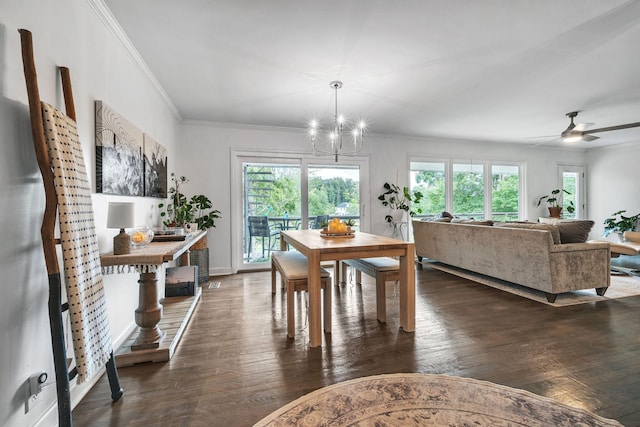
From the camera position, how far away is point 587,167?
23.0ft

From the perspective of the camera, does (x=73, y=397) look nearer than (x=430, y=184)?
Yes

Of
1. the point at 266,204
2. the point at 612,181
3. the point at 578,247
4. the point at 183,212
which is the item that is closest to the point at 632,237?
the point at 578,247

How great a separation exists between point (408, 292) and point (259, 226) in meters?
3.05

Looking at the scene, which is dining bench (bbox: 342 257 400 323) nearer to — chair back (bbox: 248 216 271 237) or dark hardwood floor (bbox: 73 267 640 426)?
dark hardwood floor (bbox: 73 267 640 426)

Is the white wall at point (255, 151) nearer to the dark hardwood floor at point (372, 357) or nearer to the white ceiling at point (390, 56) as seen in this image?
the white ceiling at point (390, 56)

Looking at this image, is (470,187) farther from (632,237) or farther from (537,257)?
(537,257)

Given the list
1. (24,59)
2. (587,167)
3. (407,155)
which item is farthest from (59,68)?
(587,167)

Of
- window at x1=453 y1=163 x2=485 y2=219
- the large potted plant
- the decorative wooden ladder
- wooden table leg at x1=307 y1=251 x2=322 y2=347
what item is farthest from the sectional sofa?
the decorative wooden ladder

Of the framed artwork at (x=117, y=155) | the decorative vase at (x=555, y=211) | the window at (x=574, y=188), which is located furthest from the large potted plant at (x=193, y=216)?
the window at (x=574, y=188)

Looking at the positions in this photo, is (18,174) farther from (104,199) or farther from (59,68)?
(104,199)

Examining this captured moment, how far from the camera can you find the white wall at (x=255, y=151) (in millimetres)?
4441

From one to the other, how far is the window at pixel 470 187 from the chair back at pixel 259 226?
3.05 m

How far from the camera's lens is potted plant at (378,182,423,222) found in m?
5.33

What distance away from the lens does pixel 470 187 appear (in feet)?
20.1
